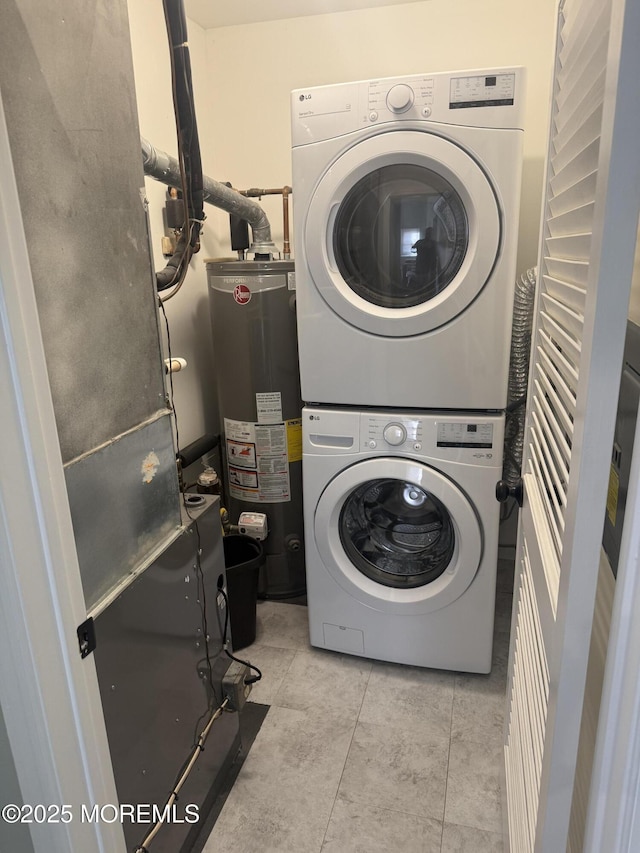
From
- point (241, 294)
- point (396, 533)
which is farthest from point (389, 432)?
point (241, 294)

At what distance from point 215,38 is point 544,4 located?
1225mm

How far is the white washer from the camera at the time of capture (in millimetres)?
1647

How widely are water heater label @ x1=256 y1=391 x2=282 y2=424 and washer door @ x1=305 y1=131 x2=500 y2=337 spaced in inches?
21.4

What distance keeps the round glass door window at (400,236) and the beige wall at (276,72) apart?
0.71 metres

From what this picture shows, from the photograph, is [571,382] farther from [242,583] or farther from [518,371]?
[242,583]

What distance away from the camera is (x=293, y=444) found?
2154 millimetres

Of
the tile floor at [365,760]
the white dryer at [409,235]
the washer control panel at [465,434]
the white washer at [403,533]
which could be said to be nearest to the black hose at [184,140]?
the white dryer at [409,235]

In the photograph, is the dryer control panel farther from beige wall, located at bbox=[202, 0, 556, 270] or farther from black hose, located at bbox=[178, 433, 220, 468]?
black hose, located at bbox=[178, 433, 220, 468]

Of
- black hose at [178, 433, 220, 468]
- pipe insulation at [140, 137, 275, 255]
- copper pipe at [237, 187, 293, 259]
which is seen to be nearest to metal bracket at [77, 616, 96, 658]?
pipe insulation at [140, 137, 275, 255]

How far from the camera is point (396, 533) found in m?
1.86

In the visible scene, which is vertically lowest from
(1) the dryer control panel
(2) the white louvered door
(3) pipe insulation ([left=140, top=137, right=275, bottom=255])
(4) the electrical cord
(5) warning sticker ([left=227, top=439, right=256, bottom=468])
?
(4) the electrical cord

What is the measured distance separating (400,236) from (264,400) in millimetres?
786

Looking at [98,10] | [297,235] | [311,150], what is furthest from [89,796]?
[311,150]

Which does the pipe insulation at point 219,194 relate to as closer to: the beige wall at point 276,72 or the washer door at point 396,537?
the beige wall at point 276,72
